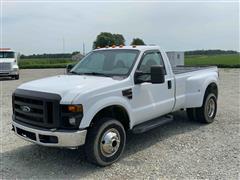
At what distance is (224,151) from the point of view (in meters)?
5.21

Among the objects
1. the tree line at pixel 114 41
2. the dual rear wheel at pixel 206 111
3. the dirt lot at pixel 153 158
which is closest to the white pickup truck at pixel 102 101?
the dirt lot at pixel 153 158

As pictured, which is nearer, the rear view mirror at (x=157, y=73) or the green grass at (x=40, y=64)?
the rear view mirror at (x=157, y=73)

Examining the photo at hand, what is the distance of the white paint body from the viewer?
426 centimetres

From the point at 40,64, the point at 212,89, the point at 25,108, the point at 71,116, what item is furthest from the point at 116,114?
the point at 40,64

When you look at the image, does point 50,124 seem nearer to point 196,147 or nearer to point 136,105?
point 136,105

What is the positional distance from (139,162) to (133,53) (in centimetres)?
204

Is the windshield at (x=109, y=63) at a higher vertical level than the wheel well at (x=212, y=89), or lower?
higher

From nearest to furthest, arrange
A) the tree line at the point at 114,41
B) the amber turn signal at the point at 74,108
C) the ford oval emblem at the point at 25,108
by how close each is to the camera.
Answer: the amber turn signal at the point at 74,108, the ford oval emblem at the point at 25,108, the tree line at the point at 114,41

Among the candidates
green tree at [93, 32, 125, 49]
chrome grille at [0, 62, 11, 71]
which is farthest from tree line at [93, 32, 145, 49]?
chrome grille at [0, 62, 11, 71]

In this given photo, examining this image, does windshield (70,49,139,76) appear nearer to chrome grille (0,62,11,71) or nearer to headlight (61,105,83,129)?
headlight (61,105,83,129)

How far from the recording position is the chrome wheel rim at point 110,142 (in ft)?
15.0

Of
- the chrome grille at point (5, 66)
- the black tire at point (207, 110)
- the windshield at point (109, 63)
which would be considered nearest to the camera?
the windshield at point (109, 63)

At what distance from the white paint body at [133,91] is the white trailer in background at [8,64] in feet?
57.4

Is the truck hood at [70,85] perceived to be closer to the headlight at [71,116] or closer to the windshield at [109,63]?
the headlight at [71,116]
